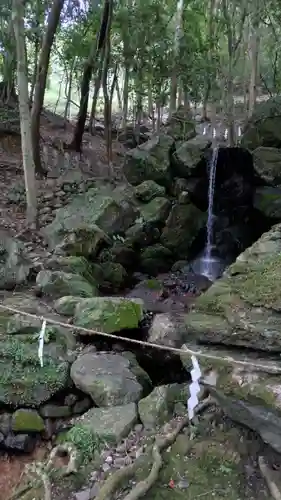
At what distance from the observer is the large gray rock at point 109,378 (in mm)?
5574

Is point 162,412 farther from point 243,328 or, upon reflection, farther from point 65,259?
point 65,259

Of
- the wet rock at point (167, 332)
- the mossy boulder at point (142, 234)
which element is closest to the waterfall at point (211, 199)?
the mossy boulder at point (142, 234)

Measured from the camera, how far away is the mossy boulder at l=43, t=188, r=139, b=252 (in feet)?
32.1

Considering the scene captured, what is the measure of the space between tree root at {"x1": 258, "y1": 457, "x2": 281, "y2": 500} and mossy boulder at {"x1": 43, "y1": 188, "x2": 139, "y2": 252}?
244 inches

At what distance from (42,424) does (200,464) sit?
2096 mm

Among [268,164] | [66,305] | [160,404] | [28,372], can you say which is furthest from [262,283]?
[268,164]

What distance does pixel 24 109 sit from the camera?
31.0 ft

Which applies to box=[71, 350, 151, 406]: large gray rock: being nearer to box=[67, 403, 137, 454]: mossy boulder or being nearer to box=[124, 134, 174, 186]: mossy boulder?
box=[67, 403, 137, 454]: mossy boulder

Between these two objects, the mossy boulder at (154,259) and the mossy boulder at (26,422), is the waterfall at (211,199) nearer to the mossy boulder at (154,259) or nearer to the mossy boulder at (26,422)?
the mossy boulder at (154,259)

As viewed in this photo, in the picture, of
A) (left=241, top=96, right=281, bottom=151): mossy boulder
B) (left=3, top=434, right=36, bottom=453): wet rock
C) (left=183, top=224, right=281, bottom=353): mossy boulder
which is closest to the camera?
(left=183, top=224, right=281, bottom=353): mossy boulder

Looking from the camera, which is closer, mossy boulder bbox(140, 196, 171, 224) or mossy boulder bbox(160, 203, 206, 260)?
mossy boulder bbox(140, 196, 171, 224)

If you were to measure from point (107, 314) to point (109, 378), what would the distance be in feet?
3.77

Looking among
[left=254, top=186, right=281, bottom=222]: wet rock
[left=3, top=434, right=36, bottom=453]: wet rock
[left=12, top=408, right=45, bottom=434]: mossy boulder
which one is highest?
[left=254, top=186, right=281, bottom=222]: wet rock

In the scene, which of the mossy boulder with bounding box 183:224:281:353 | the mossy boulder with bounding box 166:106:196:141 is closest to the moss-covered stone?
the mossy boulder with bounding box 183:224:281:353
